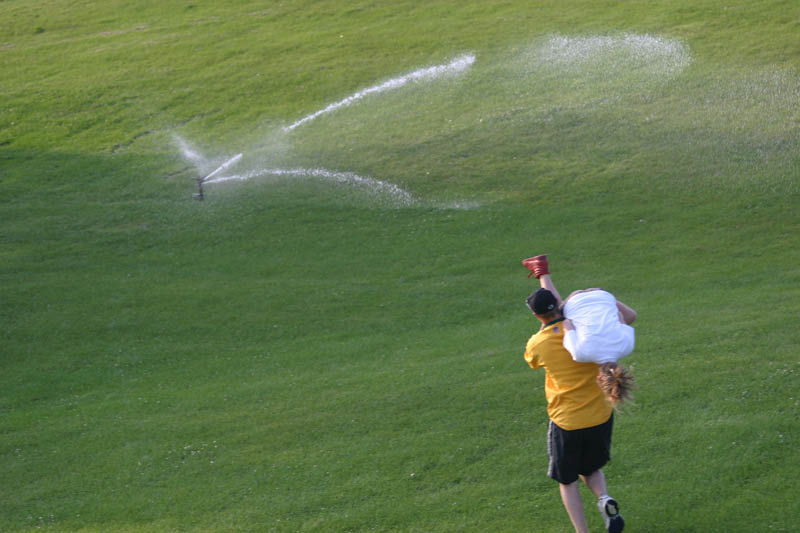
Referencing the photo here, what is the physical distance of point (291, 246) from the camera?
18.7 metres

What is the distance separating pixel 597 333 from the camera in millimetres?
6039

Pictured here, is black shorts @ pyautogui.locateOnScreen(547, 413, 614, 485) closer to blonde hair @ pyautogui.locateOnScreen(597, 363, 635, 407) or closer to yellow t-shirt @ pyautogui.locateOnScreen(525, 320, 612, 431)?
yellow t-shirt @ pyautogui.locateOnScreen(525, 320, 612, 431)

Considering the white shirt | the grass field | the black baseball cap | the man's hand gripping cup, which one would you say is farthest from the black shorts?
the man's hand gripping cup

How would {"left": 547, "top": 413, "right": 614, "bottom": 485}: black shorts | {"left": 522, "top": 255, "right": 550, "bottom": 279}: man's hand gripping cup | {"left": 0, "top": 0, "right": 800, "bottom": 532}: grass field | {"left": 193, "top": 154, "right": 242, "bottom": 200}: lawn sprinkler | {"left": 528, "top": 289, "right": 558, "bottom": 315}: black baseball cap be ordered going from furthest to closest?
{"left": 193, "top": 154, "right": 242, "bottom": 200}: lawn sprinkler → {"left": 0, "top": 0, "right": 800, "bottom": 532}: grass field → {"left": 522, "top": 255, "right": 550, "bottom": 279}: man's hand gripping cup → {"left": 547, "top": 413, "right": 614, "bottom": 485}: black shorts → {"left": 528, "top": 289, "right": 558, "bottom": 315}: black baseball cap

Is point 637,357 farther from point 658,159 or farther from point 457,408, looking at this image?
point 658,159

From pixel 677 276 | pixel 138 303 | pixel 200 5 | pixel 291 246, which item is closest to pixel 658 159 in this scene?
pixel 677 276

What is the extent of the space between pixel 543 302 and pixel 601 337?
1.89 feet

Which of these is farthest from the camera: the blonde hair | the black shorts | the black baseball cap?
the black shorts

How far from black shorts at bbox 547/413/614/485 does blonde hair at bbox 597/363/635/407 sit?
31 cm

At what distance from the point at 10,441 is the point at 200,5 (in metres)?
29.8

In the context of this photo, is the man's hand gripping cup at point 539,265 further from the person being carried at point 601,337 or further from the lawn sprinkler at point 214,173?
the lawn sprinkler at point 214,173

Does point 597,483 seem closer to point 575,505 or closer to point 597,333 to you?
point 575,505

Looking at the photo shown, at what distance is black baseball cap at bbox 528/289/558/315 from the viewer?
6.35 metres

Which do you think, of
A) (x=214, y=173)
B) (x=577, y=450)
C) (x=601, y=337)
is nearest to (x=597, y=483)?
(x=577, y=450)
